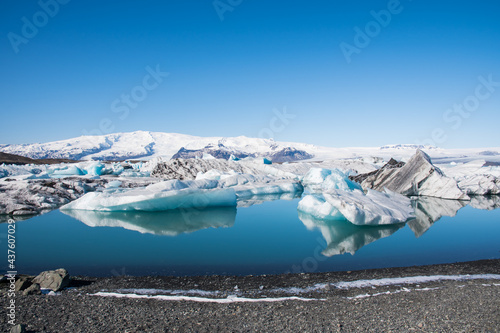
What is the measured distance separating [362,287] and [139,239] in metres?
4.00

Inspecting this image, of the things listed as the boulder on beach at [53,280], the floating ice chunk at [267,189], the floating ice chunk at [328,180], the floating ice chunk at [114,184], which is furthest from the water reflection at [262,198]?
the boulder on beach at [53,280]

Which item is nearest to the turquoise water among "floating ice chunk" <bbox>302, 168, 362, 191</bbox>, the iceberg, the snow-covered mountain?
the iceberg

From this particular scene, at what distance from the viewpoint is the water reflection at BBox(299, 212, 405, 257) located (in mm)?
5254

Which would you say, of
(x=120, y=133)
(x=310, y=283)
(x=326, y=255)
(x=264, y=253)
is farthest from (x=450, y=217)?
(x=120, y=133)

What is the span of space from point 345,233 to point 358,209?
53cm

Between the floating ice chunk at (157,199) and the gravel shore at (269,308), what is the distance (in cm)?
427

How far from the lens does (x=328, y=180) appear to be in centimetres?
1217

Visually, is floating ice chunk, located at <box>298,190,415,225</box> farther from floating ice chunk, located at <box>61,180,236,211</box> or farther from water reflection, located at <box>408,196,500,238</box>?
floating ice chunk, located at <box>61,180,236,211</box>

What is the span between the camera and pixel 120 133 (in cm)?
15925

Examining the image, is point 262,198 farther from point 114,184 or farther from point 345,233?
point 345,233

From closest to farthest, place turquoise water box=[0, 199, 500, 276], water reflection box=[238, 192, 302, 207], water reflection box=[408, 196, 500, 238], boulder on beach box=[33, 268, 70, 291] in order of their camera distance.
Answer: boulder on beach box=[33, 268, 70, 291] < turquoise water box=[0, 199, 500, 276] < water reflection box=[408, 196, 500, 238] < water reflection box=[238, 192, 302, 207]

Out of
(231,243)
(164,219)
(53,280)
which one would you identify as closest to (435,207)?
(231,243)

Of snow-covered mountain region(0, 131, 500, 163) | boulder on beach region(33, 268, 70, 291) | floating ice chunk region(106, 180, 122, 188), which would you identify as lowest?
boulder on beach region(33, 268, 70, 291)

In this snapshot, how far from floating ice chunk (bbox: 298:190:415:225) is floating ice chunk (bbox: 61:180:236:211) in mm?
2567
